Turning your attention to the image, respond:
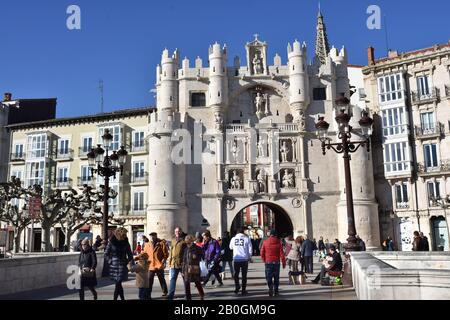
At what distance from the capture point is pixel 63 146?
157 ft

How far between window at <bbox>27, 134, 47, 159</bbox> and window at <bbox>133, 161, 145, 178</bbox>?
33.7 ft

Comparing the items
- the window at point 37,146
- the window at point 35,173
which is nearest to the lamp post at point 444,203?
the window at point 35,173

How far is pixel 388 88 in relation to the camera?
42.8 meters

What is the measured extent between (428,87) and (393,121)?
4079 mm

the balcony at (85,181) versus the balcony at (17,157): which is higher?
the balcony at (17,157)

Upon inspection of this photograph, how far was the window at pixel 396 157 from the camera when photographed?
40.6 meters

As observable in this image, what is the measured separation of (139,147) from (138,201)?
5266 mm

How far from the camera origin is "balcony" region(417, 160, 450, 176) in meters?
38.9

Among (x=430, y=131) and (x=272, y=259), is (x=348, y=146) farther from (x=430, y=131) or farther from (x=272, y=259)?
(x=430, y=131)

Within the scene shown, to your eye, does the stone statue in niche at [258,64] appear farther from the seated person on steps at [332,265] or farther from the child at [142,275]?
the child at [142,275]

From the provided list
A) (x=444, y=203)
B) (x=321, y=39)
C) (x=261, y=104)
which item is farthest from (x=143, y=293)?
(x=321, y=39)

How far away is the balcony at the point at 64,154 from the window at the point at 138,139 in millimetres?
6844

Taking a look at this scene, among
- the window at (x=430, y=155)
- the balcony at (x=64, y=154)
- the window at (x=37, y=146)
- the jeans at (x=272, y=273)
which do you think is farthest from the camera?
the window at (x=37, y=146)

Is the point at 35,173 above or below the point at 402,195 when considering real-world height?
above
